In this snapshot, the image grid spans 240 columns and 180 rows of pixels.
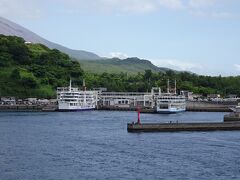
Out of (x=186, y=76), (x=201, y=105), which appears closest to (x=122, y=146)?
(x=201, y=105)

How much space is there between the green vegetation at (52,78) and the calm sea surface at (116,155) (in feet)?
166

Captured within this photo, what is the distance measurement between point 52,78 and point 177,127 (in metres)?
58.2

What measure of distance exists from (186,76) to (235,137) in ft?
262

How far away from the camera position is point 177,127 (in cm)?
4397

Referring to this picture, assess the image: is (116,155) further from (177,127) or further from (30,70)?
(30,70)

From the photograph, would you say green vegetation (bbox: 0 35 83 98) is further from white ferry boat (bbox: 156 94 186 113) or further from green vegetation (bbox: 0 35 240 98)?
white ferry boat (bbox: 156 94 186 113)

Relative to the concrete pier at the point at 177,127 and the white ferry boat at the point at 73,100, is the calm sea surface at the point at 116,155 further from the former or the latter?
the white ferry boat at the point at 73,100

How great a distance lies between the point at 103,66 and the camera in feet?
591

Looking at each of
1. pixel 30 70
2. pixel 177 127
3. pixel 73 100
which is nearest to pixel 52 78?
pixel 30 70

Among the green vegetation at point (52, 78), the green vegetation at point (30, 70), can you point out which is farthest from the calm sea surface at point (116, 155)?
the green vegetation at point (52, 78)

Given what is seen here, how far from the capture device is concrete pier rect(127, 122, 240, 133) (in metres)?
43.1

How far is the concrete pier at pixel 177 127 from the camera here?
43094mm

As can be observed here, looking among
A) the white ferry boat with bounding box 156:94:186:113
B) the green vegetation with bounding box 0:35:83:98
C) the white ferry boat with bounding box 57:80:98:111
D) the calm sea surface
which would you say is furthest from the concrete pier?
the green vegetation with bounding box 0:35:83:98

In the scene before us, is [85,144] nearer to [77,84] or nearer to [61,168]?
[61,168]
